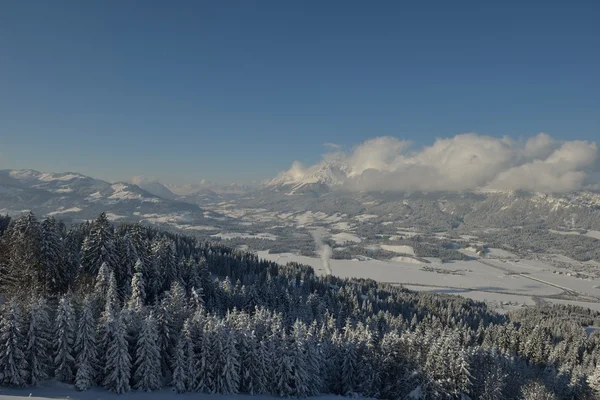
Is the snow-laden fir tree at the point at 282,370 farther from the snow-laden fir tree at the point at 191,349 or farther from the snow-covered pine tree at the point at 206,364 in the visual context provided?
the snow-laden fir tree at the point at 191,349

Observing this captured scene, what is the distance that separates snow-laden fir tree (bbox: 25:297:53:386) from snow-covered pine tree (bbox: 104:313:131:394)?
6518 mm

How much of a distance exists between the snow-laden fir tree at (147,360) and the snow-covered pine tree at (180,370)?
2.14m

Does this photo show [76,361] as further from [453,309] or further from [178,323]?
[453,309]

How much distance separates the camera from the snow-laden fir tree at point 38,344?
42.8 metres

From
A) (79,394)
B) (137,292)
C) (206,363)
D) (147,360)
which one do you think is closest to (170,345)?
(147,360)

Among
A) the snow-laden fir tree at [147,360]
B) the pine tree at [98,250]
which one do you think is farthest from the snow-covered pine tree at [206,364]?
the pine tree at [98,250]

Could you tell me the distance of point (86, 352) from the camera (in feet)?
149

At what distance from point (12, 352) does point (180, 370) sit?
18.6m

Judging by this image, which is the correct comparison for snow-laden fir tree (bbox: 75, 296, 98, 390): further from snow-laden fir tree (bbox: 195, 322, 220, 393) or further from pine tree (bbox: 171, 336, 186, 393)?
snow-laden fir tree (bbox: 195, 322, 220, 393)

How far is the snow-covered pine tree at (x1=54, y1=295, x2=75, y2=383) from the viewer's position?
44.9m

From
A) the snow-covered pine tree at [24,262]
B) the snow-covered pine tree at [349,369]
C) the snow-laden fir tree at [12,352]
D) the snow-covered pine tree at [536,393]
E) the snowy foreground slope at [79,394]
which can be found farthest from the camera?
the snow-covered pine tree at [349,369]

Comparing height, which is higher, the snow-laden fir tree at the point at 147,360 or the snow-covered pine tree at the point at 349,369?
the snow-laden fir tree at the point at 147,360

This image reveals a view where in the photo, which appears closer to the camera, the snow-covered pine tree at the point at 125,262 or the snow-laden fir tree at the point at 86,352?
the snow-laden fir tree at the point at 86,352

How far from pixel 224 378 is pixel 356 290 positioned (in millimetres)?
134633
